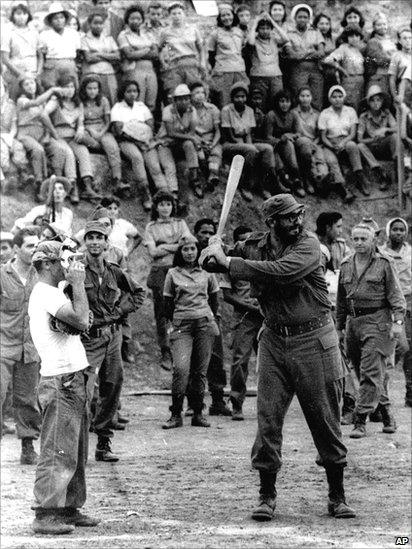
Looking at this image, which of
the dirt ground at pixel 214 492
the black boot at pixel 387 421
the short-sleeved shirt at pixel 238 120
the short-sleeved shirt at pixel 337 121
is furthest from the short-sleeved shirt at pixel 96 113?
the black boot at pixel 387 421

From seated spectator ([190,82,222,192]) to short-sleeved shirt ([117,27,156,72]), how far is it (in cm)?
83

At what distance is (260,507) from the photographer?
735cm

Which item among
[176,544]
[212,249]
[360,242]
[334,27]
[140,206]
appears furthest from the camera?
[334,27]

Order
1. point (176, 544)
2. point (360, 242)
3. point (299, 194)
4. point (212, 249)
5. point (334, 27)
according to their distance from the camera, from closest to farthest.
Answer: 1. point (176, 544)
2. point (212, 249)
3. point (360, 242)
4. point (299, 194)
5. point (334, 27)

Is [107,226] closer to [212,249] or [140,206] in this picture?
[212,249]

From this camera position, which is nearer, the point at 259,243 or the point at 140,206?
the point at 259,243

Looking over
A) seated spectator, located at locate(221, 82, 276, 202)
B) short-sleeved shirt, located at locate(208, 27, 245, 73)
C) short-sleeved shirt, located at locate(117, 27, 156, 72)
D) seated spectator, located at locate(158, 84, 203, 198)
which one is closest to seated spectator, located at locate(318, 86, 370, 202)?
seated spectator, located at locate(221, 82, 276, 202)

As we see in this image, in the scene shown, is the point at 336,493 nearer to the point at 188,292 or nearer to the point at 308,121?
the point at 188,292

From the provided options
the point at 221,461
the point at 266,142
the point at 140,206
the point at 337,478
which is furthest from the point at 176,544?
the point at 266,142

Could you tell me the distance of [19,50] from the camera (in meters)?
14.4

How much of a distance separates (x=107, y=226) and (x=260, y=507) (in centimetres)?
352

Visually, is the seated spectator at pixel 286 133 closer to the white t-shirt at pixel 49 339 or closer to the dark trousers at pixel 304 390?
the dark trousers at pixel 304 390

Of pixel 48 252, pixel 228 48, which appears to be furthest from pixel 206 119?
pixel 48 252

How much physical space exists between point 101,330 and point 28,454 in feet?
4.24
